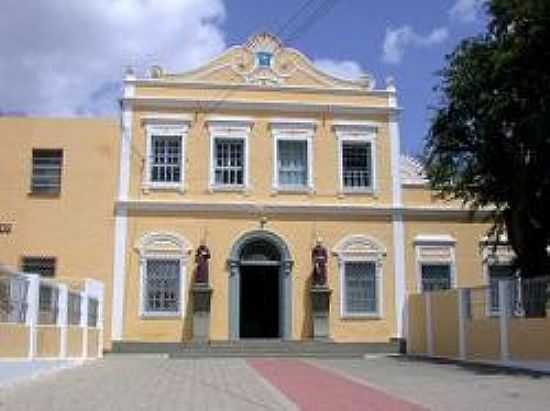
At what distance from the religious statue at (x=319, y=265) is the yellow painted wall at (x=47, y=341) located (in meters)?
11.5

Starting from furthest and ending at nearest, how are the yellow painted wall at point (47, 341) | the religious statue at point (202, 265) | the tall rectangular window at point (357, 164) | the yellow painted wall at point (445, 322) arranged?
the tall rectangular window at point (357, 164), the religious statue at point (202, 265), the yellow painted wall at point (445, 322), the yellow painted wall at point (47, 341)

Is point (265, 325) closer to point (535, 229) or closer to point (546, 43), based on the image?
point (535, 229)

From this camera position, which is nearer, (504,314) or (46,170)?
(504,314)

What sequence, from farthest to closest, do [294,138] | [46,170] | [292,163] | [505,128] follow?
[292,163], [294,138], [46,170], [505,128]

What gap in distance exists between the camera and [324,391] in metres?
16.5

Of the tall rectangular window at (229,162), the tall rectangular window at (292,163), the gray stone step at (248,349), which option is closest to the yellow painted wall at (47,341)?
the gray stone step at (248,349)

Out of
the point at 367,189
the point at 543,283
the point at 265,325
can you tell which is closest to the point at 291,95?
the point at 367,189

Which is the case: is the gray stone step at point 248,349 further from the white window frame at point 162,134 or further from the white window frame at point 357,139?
the white window frame at point 357,139

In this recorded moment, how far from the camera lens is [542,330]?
20.7 meters

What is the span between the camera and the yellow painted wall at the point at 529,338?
2055 centimetres

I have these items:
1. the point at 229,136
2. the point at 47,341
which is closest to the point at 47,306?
the point at 47,341

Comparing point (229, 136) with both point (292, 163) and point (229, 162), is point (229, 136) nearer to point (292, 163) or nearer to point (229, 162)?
point (229, 162)

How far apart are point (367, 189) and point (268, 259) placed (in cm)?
419

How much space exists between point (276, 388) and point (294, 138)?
55.1 feet
